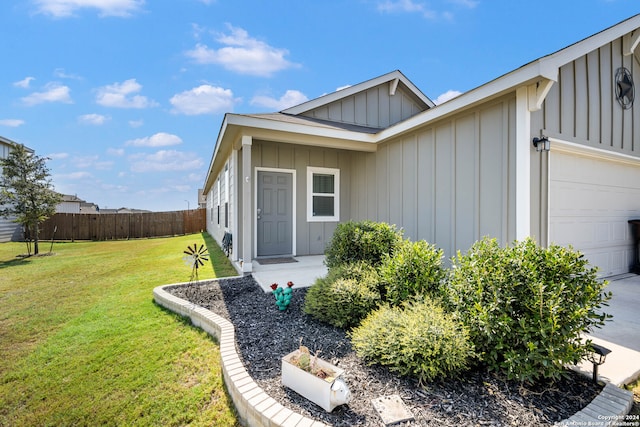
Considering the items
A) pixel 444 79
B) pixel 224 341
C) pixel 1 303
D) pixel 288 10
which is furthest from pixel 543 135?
pixel 1 303

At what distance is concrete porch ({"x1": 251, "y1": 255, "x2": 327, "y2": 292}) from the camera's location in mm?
4852

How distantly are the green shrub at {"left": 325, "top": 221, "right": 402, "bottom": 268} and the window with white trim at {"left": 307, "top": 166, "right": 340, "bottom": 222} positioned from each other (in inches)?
124

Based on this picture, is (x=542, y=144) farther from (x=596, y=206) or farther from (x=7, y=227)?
(x=7, y=227)

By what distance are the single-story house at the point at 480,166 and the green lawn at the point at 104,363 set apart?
7.50 ft

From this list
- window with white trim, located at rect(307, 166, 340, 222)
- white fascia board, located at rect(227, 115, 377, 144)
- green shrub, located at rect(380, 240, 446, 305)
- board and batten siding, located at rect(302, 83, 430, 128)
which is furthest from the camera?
board and batten siding, located at rect(302, 83, 430, 128)

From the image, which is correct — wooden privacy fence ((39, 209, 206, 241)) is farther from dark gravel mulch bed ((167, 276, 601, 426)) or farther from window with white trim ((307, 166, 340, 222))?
dark gravel mulch bed ((167, 276, 601, 426))

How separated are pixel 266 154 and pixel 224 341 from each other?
4.89m

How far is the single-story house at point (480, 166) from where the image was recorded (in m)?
3.94

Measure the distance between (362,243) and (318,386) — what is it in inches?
90.8

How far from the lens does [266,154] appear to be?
6.84 metres

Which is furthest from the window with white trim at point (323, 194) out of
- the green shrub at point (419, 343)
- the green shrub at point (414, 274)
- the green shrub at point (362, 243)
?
the green shrub at point (419, 343)

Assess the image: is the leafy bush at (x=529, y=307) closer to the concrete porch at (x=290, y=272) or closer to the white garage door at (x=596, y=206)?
the white garage door at (x=596, y=206)

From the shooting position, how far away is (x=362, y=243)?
400 cm

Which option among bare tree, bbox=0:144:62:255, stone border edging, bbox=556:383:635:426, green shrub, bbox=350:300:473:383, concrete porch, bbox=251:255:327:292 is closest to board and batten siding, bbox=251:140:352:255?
concrete porch, bbox=251:255:327:292
